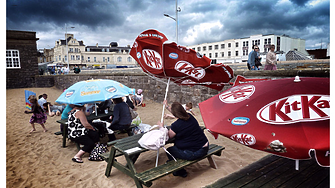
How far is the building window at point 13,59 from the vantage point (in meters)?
22.1

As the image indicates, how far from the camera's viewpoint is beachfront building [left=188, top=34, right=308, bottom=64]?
191ft

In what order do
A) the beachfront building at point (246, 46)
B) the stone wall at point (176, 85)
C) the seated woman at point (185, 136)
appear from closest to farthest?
the seated woman at point (185, 136) → the stone wall at point (176, 85) → the beachfront building at point (246, 46)

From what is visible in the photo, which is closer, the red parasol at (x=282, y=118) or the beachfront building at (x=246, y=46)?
the red parasol at (x=282, y=118)

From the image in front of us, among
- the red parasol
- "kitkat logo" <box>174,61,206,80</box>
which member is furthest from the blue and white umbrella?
the red parasol

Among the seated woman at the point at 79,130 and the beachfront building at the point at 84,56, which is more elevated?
the beachfront building at the point at 84,56

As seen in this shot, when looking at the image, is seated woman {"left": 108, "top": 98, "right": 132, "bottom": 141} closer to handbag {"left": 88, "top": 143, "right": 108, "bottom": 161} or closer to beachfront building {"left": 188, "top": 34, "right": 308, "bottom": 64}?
handbag {"left": 88, "top": 143, "right": 108, "bottom": 161}

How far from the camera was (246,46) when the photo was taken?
61.8 meters

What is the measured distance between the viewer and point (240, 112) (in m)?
2.06

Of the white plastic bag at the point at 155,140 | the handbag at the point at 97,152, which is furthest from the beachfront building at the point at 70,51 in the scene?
the white plastic bag at the point at 155,140

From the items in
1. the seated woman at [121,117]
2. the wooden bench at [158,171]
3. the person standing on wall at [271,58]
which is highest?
the person standing on wall at [271,58]

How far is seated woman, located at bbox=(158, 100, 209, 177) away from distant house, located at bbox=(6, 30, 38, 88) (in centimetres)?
2539

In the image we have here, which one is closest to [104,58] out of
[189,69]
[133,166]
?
[133,166]

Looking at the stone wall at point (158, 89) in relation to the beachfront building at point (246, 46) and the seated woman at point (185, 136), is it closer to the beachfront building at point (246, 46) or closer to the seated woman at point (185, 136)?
the seated woman at point (185, 136)

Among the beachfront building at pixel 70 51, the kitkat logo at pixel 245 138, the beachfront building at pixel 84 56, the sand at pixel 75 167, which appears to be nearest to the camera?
the kitkat logo at pixel 245 138
